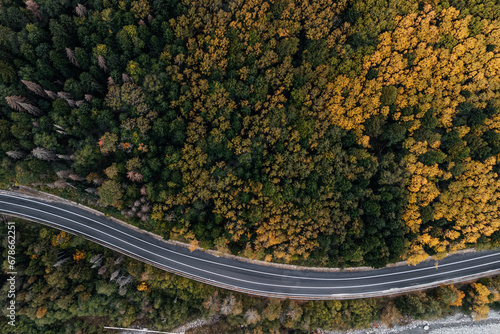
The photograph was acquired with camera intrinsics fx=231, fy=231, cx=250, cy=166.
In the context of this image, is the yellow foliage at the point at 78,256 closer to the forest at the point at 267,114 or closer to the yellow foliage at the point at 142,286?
the yellow foliage at the point at 142,286

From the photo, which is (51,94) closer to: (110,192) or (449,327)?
(110,192)

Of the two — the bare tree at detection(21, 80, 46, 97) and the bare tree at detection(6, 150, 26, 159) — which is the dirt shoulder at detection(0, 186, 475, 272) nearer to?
the bare tree at detection(6, 150, 26, 159)

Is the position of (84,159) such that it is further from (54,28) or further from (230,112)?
(230,112)

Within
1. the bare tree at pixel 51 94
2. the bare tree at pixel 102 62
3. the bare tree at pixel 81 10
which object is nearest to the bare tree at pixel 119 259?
the bare tree at pixel 51 94

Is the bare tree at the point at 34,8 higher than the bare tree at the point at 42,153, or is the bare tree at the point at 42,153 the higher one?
the bare tree at the point at 34,8

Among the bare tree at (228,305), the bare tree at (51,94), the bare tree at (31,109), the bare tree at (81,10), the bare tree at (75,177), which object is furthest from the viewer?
the bare tree at (228,305)

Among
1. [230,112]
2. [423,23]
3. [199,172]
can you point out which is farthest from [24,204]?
[423,23]

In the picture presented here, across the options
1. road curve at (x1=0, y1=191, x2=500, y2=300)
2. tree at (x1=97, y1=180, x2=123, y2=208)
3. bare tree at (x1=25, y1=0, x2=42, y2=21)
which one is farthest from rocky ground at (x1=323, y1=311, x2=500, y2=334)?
bare tree at (x1=25, y1=0, x2=42, y2=21)
